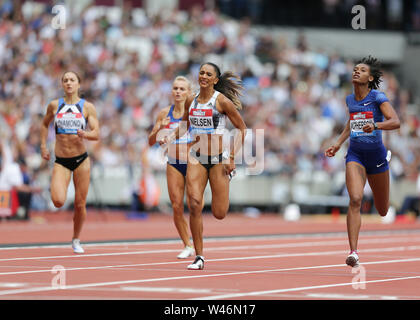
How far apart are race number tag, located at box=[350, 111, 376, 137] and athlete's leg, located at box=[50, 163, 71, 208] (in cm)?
441

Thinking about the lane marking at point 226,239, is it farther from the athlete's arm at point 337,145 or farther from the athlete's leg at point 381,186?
the athlete's leg at point 381,186

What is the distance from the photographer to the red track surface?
31.9 ft

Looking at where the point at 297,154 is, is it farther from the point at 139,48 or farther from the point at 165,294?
the point at 165,294

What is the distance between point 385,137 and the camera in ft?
101

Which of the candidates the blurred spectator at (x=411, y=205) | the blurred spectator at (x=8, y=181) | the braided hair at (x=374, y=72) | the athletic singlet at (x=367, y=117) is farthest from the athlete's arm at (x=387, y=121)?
the blurred spectator at (x=411, y=205)

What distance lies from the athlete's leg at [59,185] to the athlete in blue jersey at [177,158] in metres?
1.39

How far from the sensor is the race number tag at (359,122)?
13.1 m

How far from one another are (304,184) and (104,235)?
11814 millimetres

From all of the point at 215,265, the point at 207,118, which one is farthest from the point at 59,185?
the point at 207,118

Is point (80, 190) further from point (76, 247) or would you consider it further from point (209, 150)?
point (209, 150)

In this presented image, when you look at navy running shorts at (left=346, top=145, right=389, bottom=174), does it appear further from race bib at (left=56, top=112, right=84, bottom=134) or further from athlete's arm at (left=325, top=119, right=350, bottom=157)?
race bib at (left=56, top=112, right=84, bottom=134)

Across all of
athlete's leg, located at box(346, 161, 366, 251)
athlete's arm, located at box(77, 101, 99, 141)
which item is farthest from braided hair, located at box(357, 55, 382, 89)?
athlete's arm, located at box(77, 101, 99, 141)

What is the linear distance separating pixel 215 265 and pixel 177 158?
7.01 feet

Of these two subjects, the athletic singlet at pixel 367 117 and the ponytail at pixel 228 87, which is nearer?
the ponytail at pixel 228 87
